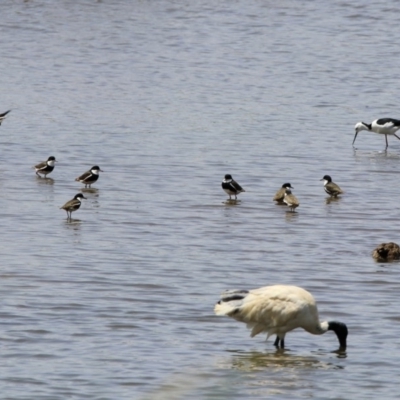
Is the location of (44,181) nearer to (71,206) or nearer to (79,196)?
(79,196)

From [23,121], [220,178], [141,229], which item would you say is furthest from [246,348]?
[23,121]

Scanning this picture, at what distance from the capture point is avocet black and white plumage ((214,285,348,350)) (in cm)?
1145

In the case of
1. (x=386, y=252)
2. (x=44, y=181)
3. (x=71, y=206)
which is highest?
(x=44, y=181)

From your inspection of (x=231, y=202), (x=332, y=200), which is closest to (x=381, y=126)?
(x=332, y=200)

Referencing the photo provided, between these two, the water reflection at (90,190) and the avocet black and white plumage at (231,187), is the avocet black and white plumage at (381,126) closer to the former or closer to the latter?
the avocet black and white plumage at (231,187)

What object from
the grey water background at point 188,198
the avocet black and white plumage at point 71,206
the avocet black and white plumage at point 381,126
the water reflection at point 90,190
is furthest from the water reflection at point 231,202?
the avocet black and white plumage at point 381,126

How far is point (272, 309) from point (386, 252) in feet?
14.3

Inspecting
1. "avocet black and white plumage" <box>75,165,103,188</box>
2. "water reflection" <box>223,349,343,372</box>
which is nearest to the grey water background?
"water reflection" <box>223,349,343,372</box>

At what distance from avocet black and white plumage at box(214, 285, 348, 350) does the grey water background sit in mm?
292

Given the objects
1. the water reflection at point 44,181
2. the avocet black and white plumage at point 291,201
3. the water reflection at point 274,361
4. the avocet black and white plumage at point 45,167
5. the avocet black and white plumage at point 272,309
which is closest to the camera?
the water reflection at point 274,361

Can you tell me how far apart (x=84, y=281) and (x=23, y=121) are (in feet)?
44.1

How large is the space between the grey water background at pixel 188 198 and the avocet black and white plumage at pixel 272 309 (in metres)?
0.29

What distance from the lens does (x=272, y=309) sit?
1145 cm

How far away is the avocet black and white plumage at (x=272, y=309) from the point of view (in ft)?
37.6
